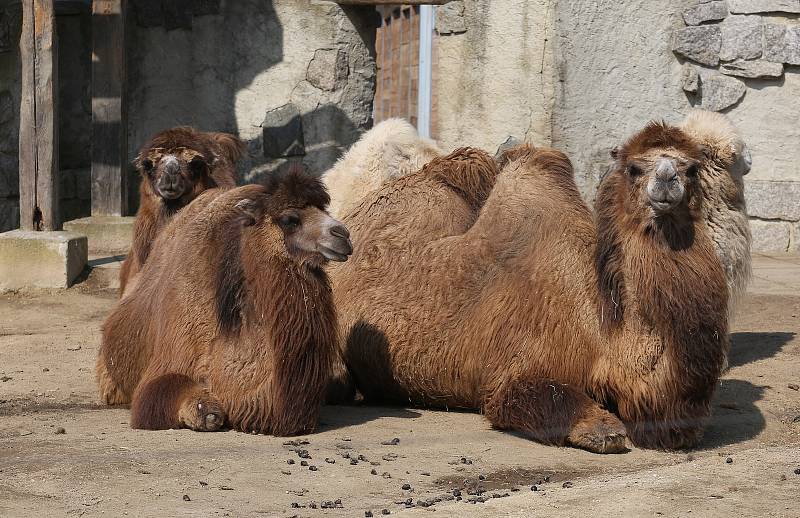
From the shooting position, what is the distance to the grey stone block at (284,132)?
1191cm

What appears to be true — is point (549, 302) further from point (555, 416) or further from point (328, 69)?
point (328, 69)

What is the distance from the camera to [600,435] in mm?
5312

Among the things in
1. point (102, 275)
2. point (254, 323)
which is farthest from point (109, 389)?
point (102, 275)

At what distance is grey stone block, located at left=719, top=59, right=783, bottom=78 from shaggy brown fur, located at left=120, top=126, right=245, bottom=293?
219 inches

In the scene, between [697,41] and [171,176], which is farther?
[697,41]

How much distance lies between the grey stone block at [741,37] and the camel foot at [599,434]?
672 centimetres

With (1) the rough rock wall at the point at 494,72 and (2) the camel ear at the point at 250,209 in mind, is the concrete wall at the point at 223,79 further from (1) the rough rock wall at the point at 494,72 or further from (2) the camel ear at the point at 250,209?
(2) the camel ear at the point at 250,209

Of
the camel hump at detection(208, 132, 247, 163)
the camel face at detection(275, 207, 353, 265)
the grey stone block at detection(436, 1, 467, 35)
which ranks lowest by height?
the camel face at detection(275, 207, 353, 265)

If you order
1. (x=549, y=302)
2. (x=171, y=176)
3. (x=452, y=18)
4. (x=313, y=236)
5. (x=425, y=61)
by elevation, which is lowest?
(x=549, y=302)

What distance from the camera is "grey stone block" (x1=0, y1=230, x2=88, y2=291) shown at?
10141mm

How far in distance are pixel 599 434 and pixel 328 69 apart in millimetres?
7112

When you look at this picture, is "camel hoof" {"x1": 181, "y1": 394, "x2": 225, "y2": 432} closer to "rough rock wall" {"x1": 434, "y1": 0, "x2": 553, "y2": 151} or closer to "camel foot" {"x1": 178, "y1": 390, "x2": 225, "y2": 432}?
"camel foot" {"x1": 178, "y1": 390, "x2": 225, "y2": 432}

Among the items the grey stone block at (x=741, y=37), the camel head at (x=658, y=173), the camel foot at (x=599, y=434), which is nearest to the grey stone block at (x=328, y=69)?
the grey stone block at (x=741, y=37)

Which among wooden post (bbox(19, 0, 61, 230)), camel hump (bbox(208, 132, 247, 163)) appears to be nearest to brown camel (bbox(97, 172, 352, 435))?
camel hump (bbox(208, 132, 247, 163))
